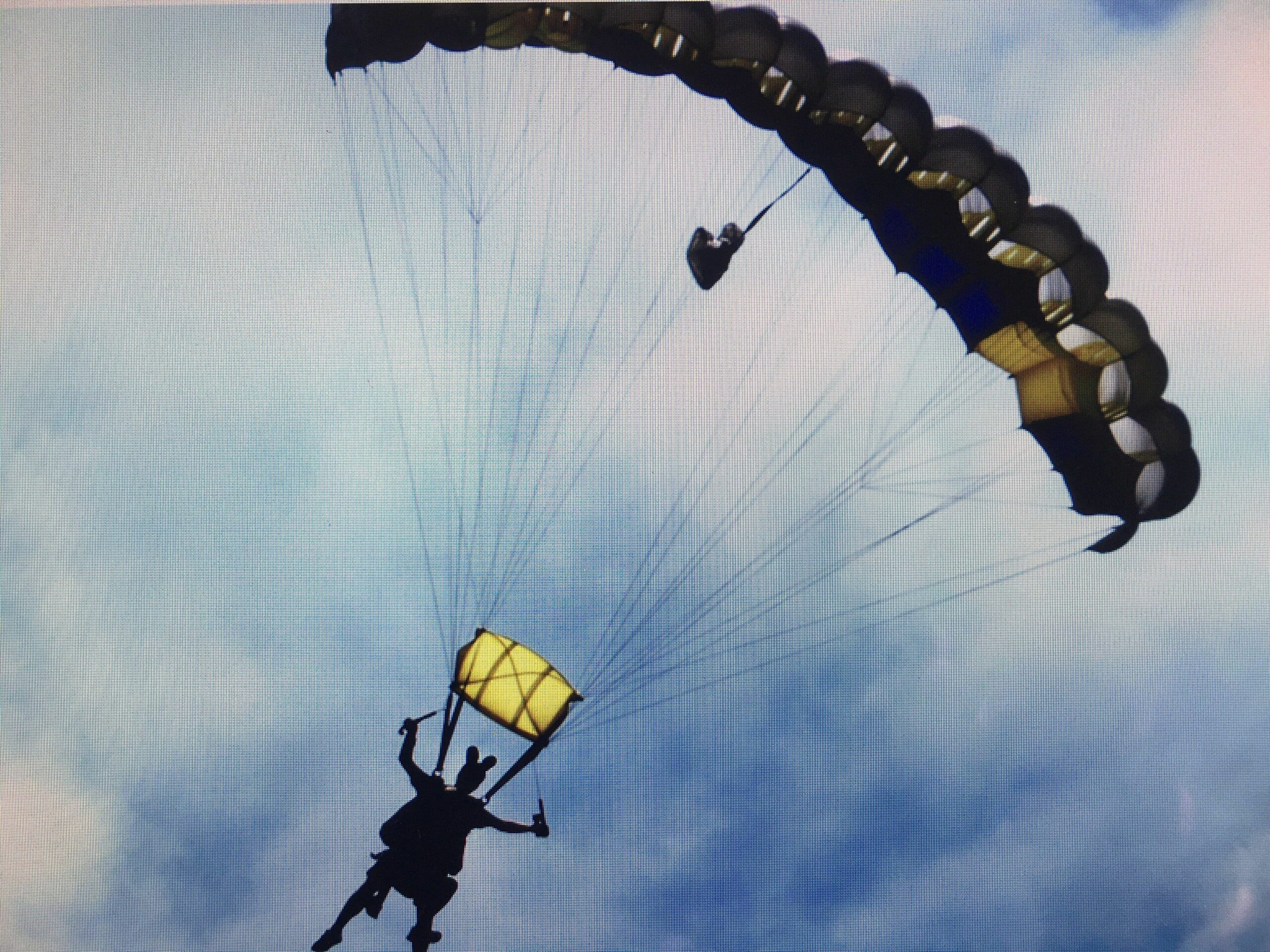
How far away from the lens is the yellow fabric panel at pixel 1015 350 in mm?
7930

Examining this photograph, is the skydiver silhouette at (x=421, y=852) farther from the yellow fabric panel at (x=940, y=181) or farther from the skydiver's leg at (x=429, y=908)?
the yellow fabric panel at (x=940, y=181)

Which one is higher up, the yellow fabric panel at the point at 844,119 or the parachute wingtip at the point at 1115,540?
the yellow fabric panel at the point at 844,119

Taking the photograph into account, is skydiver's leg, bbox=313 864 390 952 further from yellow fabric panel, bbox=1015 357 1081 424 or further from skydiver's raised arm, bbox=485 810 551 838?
yellow fabric panel, bbox=1015 357 1081 424

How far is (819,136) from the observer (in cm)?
754

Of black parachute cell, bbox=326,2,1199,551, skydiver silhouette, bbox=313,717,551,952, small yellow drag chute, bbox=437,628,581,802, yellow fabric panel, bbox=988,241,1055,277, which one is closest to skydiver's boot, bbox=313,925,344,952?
skydiver silhouette, bbox=313,717,551,952

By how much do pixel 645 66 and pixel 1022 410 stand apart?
151 inches

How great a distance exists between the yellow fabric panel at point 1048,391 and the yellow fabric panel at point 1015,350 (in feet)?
0.18

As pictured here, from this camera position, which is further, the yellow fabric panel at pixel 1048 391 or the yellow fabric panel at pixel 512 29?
the yellow fabric panel at pixel 1048 391

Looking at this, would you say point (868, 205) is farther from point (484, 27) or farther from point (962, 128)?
point (484, 27)

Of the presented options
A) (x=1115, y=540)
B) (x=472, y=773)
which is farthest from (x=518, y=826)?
(x=1115, y=540)

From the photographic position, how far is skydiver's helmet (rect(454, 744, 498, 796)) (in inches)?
266

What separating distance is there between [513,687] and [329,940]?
184cm

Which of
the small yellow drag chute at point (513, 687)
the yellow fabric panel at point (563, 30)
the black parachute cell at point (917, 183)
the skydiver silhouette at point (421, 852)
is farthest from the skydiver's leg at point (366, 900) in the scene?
the yellow fabric panel at point (563, 30)

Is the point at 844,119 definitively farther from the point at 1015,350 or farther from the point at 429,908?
the point at 429,908
